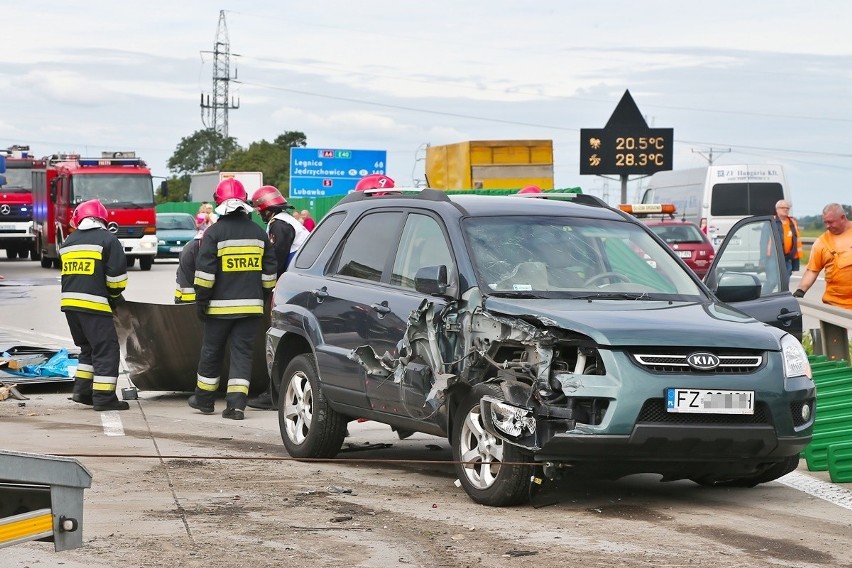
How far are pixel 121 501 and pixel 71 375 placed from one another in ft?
19.8

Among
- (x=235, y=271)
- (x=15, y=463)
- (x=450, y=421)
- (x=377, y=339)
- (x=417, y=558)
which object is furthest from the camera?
(x=235, y=271)

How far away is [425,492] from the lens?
8.09m

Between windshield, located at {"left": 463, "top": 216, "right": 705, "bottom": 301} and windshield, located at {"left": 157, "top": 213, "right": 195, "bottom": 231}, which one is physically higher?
windshield, located at {"left": 463, "top": 216, "right": 705, "bottom": 301}

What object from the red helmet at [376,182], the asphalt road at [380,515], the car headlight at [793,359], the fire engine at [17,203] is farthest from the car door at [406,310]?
the fire engine at [17,203]

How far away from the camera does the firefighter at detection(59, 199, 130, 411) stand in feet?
39.2

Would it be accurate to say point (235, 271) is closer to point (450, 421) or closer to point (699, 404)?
point (450, 421)

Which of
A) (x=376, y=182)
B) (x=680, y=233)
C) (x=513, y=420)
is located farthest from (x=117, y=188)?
(x=513, y=420)

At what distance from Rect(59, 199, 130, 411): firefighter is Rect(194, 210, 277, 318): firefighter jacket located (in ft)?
2.83

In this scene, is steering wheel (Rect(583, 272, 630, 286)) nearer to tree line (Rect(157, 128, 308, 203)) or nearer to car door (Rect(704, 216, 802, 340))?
car door (Rect(704, 216, 802, 340))

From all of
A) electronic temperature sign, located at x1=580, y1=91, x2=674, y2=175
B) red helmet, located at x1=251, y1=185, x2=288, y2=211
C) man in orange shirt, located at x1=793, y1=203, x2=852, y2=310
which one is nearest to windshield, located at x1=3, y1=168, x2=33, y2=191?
electronic temperature sign, located at x1=580, y1=91, x2=674, y2=175

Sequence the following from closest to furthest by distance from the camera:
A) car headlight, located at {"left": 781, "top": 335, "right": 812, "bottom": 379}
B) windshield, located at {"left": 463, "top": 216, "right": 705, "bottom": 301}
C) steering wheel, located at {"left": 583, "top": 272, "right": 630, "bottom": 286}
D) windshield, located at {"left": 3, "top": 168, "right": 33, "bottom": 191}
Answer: car headlight, located at {"left": 781, "top": 335, "right": 812, "bottom": 379} → windshield, located at {"left": 463, "top": 216, "right": 705, "bottom": 301} → steering wheel, located at {"left": 583, "top": 272, "right": 630, "bottom": 286} → windshield, located at {"left": 3, "top": 168, "right": 33, "bottom": 191}

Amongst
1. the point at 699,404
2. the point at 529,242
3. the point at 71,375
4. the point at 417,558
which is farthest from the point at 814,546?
the point at 71,375

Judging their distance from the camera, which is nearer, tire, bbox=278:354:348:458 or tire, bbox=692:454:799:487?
tire, bbox=692:454:799:487

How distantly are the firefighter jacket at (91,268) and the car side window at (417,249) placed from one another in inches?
151
